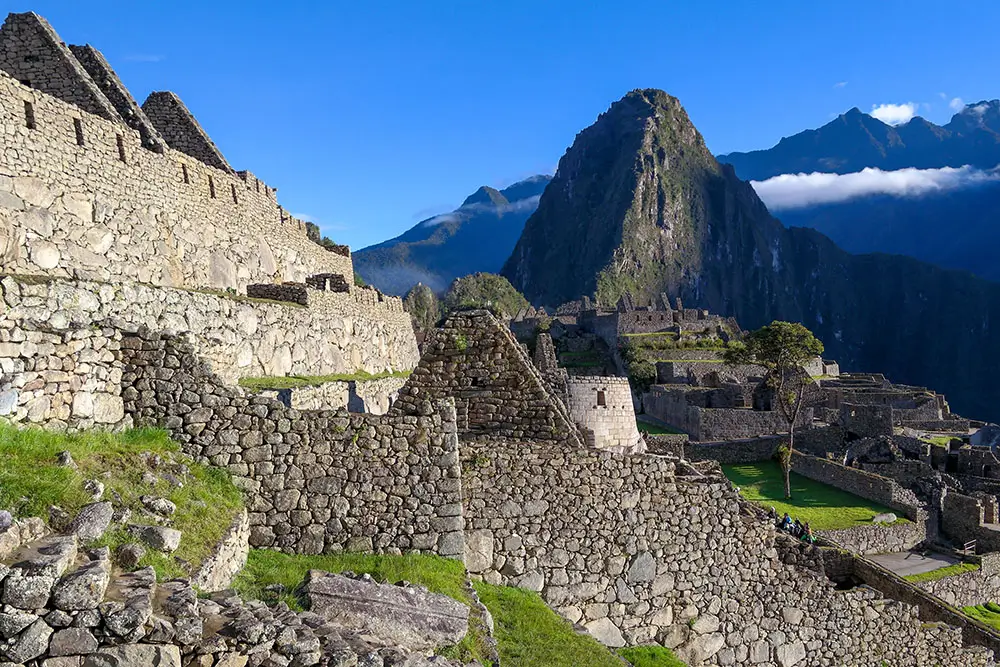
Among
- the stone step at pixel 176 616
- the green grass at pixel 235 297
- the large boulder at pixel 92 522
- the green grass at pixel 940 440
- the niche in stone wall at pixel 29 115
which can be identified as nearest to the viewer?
the stone step at pixel 176 616

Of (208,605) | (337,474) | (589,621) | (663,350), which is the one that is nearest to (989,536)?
(589,621)

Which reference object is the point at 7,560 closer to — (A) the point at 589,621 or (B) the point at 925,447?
(A) the point at 589,621

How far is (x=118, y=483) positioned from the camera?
518 cm

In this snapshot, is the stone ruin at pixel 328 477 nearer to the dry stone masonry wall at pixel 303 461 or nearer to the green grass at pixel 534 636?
the dry stone masonry wall at pixel 303 461

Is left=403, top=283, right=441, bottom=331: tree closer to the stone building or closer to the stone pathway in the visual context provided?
the stone pathway

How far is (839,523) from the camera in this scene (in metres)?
24.7

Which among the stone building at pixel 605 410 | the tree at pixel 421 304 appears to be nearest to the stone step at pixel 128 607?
the stone building at pixel 605 410

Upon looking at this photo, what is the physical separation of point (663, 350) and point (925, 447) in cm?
3612

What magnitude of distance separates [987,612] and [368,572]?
2503cm

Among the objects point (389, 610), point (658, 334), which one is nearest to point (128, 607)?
point (389, 610)

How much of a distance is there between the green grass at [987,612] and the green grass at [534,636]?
20.9 m

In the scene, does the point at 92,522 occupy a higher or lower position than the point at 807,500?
higher

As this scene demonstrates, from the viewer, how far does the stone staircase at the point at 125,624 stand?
10.3 ft

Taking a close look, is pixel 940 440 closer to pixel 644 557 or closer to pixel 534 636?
pixel 644 557
